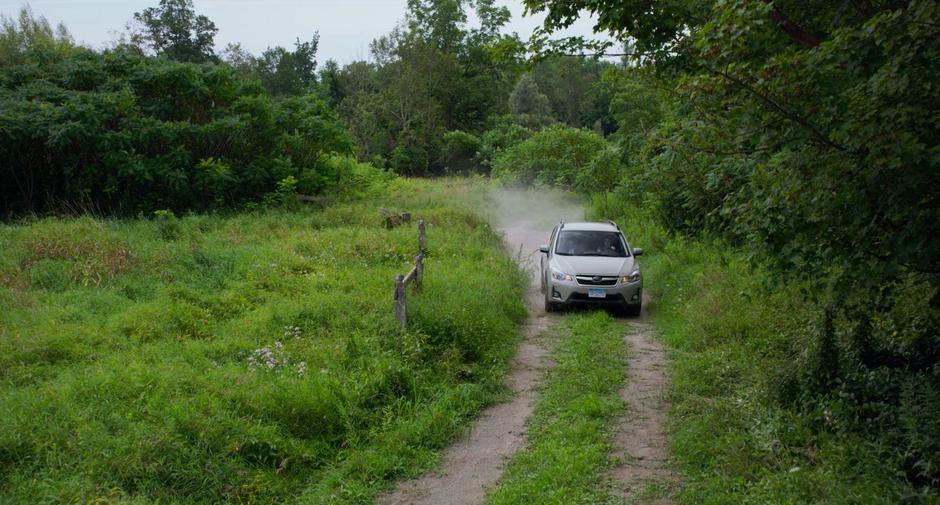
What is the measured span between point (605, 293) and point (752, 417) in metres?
5.83

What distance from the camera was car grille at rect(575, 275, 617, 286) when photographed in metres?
12.5

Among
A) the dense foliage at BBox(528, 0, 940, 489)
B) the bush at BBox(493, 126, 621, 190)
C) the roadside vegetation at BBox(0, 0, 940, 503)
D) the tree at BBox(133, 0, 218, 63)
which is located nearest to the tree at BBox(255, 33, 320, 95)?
the tree at BBox(133, 0, 218, 63)

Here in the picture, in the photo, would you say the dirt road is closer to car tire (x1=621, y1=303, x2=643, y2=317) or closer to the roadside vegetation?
the roadside vegetation

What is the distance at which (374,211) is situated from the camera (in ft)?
69.5

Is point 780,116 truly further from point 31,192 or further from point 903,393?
point 31,192

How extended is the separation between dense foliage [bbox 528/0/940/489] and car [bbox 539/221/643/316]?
5.30 metres

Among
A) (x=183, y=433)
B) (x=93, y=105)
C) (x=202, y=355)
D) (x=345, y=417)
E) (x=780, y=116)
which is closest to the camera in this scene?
(x=780, y=116)

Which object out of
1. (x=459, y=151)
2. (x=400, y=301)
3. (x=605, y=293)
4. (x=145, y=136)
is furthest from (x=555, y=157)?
(x=400, y=301)

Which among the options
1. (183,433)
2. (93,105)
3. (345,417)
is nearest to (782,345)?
(345,417)

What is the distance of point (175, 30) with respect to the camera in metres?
49.6

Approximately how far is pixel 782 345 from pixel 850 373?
6.65ft

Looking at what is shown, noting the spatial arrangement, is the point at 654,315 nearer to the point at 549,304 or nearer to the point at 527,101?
the point at 549,304

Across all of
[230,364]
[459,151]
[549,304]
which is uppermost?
[459,151]

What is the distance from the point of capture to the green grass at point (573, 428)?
5.91 m
